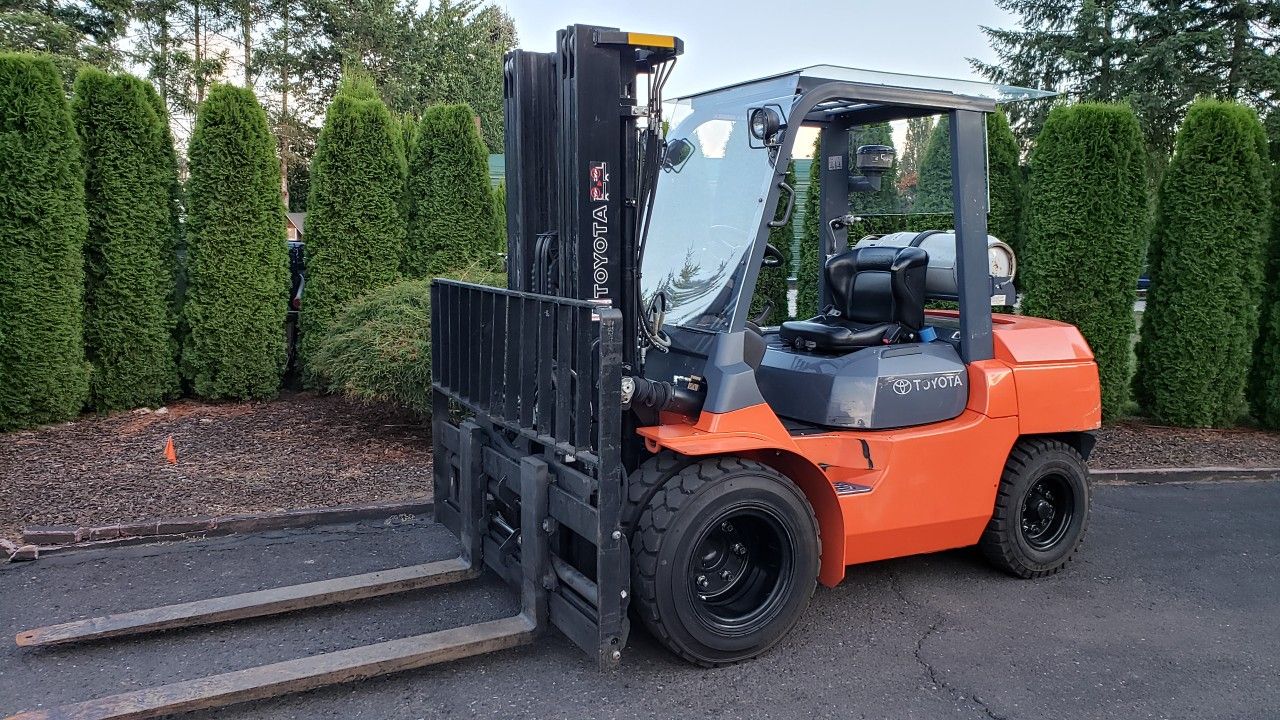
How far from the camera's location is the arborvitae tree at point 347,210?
367 inches

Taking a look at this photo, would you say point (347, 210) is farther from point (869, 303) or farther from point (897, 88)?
point (897, 88)

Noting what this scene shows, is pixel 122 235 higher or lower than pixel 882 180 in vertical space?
higher

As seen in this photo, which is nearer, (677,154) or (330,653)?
(330,653)

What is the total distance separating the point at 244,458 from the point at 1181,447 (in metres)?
8.11

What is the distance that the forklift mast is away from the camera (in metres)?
3.95

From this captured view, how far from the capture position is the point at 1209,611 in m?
4.82

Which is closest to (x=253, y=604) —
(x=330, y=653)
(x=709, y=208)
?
(x=330, y=653)

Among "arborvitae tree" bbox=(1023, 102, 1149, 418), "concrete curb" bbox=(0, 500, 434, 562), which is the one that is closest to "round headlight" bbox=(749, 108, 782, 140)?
"concrete curb" bbox=(0, 500, 434, 562)

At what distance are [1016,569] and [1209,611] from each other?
3.15ft

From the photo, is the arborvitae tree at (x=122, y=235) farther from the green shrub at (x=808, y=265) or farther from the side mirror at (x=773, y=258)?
the side mirror at (x=773, y=258)

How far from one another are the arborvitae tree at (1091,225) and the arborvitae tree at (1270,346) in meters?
1.44

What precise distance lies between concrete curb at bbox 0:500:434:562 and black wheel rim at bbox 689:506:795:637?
2.64 metres

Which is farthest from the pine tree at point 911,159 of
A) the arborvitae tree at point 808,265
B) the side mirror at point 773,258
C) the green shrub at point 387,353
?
the arborvitae tree at point 808,265

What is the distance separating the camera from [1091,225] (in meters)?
8.68
